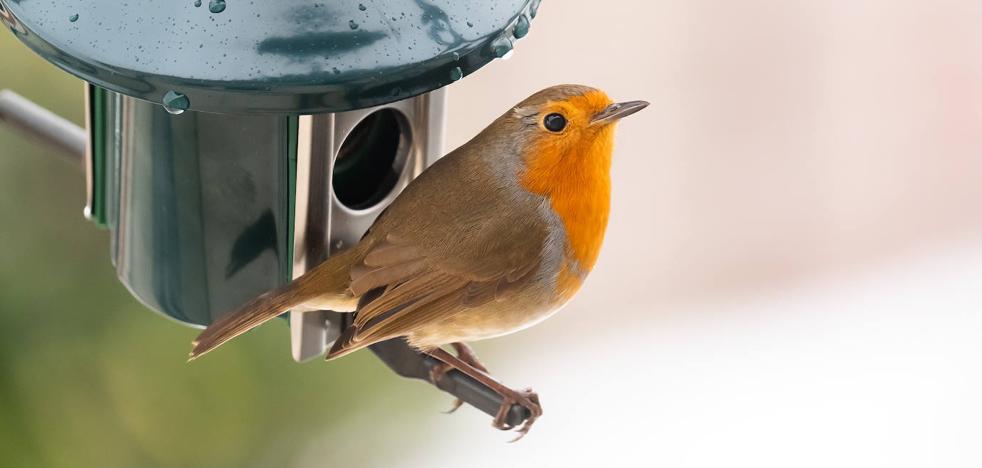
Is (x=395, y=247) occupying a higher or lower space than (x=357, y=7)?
lower

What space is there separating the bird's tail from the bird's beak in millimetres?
498

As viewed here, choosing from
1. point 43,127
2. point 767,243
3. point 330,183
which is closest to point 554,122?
point 330,183

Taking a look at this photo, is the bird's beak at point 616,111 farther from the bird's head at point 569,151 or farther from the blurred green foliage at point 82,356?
the blurred green foliage at point 82,356

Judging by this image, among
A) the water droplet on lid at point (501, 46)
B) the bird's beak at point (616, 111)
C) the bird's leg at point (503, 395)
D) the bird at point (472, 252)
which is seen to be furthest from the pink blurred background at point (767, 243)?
the water droplet on lid at point (501, 46)

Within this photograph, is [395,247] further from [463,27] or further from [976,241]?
[976,241]

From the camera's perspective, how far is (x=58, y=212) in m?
4.14

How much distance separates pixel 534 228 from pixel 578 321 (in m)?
3.69

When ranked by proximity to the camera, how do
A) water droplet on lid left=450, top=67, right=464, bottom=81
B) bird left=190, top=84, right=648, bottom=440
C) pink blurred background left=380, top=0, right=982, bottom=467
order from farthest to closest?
pink blurred background left=380, top=0, right=982, bottom=467 < bird left=190, top=84, right=648, bottom=440 < water droplet on lid left=450, top=67, right=464, bottom=81

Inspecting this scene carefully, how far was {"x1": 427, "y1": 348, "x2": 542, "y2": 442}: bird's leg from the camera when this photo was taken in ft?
8.23

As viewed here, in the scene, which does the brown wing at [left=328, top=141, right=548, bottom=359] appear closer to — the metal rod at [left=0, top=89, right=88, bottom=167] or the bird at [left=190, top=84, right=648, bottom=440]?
the bird at [left=190, top=84, right=648, bottom=440]

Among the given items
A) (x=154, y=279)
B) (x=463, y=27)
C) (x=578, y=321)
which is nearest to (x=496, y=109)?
(x=578, y=321)

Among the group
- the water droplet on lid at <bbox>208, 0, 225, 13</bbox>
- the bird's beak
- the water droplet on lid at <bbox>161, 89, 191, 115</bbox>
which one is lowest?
the bird's beak

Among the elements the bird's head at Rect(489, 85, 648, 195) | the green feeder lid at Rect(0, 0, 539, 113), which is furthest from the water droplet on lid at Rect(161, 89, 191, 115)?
the bird's head at Rect(489, 85, 648, 195)

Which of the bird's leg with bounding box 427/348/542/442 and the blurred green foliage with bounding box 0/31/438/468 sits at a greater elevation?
the bird's leg with bounding box 427/348/542/442
